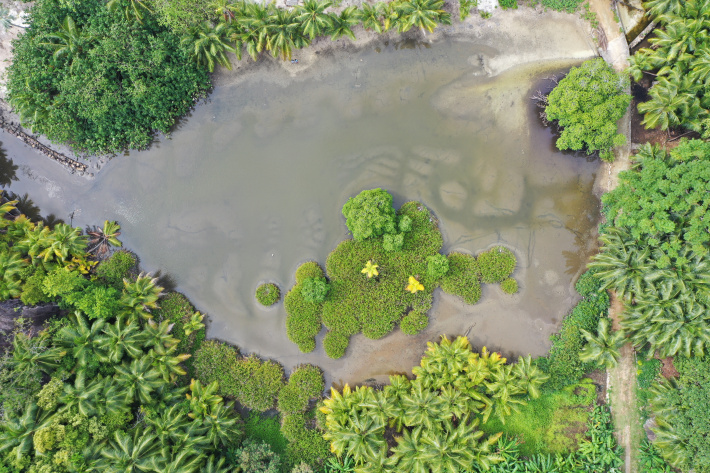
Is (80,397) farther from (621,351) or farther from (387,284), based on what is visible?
(621,351)

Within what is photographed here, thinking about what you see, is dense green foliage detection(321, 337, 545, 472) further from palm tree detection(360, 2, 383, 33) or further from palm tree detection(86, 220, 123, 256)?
palm tree detection(360, 2, 383, 33)

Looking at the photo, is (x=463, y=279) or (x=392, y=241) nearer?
(x=392, y=241)

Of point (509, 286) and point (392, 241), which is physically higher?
point (392, 241)

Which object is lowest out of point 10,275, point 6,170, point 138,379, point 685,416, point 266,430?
point 266,430

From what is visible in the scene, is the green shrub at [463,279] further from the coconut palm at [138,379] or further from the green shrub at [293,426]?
the coconut palm at [138,379]

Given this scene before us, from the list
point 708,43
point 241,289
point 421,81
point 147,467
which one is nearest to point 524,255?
point 421,81

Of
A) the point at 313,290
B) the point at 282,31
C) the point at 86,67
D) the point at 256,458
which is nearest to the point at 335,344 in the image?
the point at 313,290
